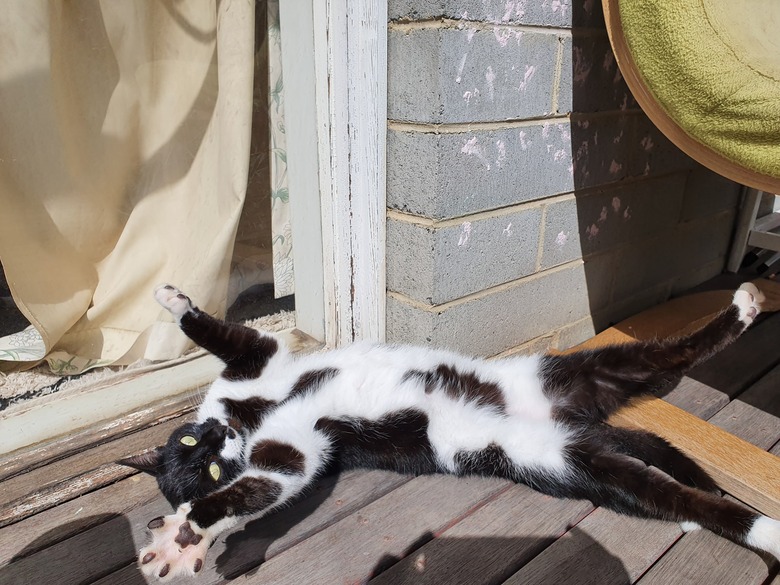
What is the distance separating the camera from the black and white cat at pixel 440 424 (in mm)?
1210

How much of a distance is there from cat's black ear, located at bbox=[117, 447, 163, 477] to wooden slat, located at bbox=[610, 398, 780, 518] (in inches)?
46.7

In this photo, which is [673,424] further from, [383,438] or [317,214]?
[317,214]

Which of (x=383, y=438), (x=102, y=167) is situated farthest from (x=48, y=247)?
(x=383, y=438)

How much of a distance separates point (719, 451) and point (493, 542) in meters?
0.63

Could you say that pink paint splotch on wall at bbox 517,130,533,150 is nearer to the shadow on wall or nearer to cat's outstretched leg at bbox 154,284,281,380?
the shadow on wall

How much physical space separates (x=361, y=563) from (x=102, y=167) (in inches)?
48.1

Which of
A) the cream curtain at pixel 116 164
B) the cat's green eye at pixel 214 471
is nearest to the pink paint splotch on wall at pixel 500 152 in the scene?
the cream curtain at pixel 116 164

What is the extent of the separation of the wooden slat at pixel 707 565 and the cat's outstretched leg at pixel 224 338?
1061 millimetres

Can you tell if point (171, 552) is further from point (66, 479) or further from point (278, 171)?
point (278, 171)

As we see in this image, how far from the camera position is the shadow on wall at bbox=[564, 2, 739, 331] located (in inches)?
64.9

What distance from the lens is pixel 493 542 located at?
3.83 feet

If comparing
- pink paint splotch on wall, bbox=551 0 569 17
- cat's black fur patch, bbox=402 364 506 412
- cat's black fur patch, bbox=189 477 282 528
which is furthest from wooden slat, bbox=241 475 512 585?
pink paint splotch on wall, bbox=551 0 569 17

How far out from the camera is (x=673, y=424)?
1.43 m

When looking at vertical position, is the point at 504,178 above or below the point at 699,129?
below
